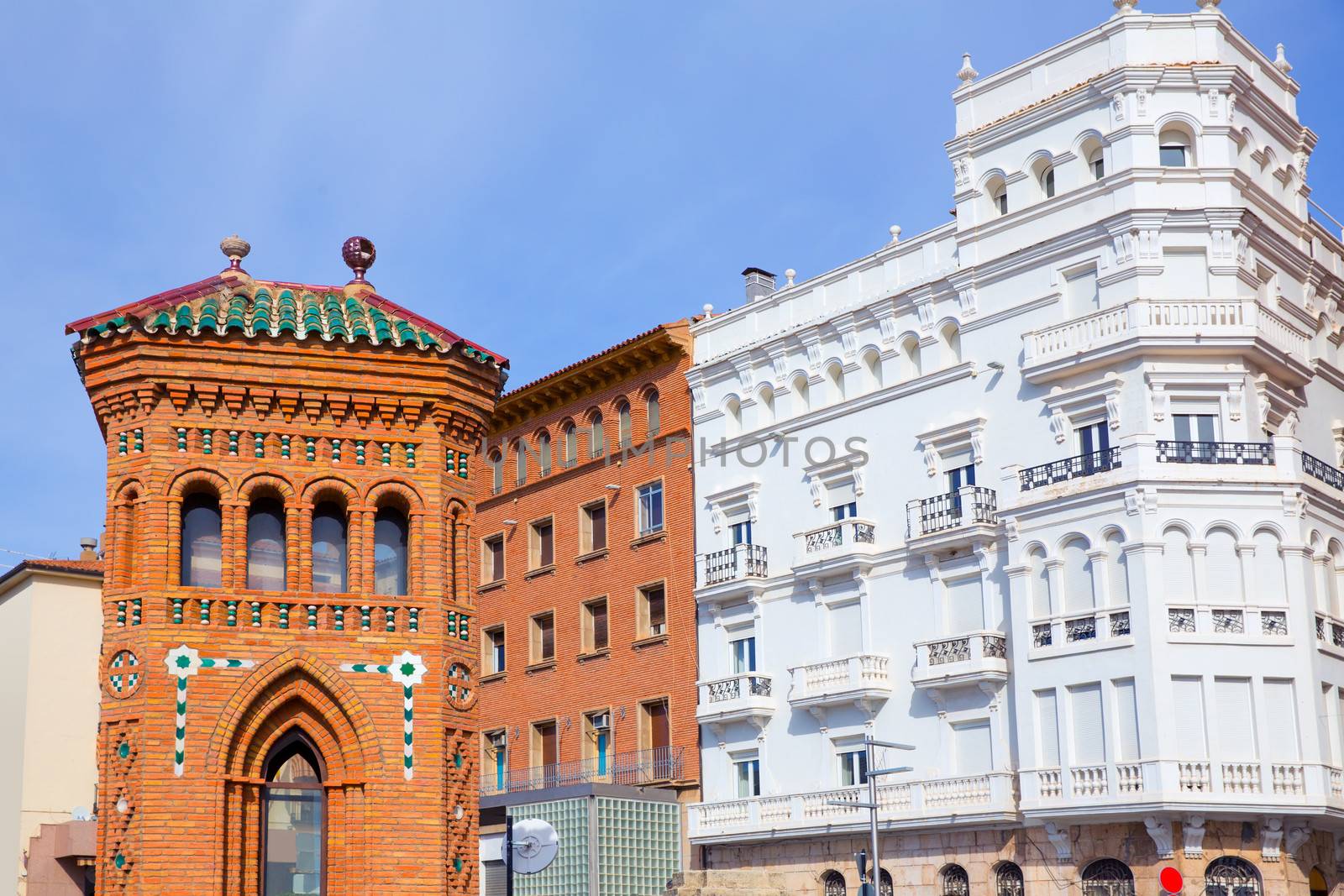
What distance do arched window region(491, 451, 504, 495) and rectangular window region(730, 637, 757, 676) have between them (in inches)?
516

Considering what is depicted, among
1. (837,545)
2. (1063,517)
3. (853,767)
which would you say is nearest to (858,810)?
(853,767)

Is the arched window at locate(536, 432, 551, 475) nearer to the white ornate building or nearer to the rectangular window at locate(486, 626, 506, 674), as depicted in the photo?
the rectangular window at locate(486, 626, 506, 674)

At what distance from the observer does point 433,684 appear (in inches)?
755

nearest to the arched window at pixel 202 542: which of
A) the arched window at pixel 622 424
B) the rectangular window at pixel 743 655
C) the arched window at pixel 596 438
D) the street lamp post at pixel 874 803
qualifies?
the street lamp post at pixel 874 803

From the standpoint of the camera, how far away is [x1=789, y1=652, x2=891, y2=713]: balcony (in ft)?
137

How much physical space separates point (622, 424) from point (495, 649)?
930 centimetres

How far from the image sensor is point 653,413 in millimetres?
51188

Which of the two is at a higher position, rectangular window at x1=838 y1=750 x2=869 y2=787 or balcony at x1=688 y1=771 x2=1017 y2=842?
rectangular window at x1=838 y1=750 x2=869 y2=787

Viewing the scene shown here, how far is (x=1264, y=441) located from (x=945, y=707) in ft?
31.0

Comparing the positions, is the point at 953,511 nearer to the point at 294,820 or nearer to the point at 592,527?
the point at 592,527

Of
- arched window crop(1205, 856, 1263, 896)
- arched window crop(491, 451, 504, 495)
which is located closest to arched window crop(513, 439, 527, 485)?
arched window crop(491, 451, 504, 495)

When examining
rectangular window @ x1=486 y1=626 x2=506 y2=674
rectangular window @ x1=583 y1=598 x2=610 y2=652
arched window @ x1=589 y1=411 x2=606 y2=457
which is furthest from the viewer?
rectangular window @ x1=486 y1=626 x2=506 y2=674

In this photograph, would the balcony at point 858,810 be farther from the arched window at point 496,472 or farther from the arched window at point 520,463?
the arched window at point 496,472

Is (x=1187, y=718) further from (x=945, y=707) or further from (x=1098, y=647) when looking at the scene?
(x=945, y=707)
